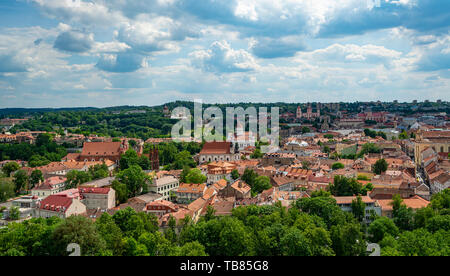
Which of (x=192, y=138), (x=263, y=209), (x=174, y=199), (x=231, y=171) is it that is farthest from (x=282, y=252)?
(x=192, y=138)

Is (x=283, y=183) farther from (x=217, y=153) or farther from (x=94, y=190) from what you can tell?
(x=217, y=153)

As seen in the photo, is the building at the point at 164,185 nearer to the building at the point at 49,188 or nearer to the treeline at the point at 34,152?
the building at the point at 49,188

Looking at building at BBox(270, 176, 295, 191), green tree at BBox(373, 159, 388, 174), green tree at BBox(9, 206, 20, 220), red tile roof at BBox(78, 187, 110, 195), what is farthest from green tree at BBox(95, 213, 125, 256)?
green tree at BBox(373, 159, 388, 174)

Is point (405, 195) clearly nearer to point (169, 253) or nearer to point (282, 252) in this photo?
point (282, 252)

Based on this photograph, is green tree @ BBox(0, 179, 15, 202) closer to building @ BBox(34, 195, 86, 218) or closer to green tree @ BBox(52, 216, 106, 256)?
building @ BBox(34, 195, 86, 218)

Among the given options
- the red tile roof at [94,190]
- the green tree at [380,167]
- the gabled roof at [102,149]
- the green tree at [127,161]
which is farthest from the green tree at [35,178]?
the green tree at [380,167]
